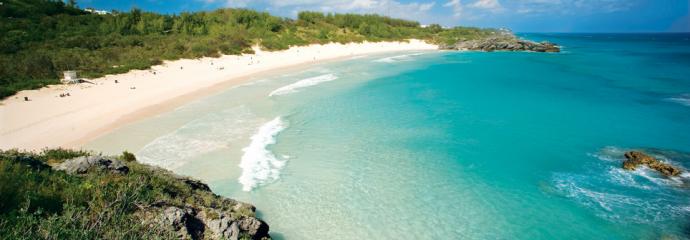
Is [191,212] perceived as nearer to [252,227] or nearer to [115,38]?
[252,227]

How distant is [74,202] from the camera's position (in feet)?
18.5

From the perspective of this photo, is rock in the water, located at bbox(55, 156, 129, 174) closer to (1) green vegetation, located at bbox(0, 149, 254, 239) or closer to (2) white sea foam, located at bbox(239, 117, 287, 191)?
(1) green vegetation, located at bbox(0, 149, 254, 239)

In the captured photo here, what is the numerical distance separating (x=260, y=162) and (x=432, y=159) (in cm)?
632

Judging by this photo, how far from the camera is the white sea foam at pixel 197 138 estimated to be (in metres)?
12.5

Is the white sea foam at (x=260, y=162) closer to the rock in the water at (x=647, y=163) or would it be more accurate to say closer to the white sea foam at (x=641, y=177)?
the white sea foam at (x=641, y=177)

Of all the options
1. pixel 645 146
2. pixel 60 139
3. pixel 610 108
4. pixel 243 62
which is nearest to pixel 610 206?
pixel 645 146

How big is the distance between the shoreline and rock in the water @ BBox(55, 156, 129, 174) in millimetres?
7371

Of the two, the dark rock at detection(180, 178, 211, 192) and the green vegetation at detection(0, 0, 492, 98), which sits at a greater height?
the green vegetation at detection(0, 0, 492, 98)

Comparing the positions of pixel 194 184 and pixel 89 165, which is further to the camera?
pixel 194 184

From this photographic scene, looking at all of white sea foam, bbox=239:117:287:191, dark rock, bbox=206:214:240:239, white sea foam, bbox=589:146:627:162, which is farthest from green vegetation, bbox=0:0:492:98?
white sea foam, bbox=589:146:627:162

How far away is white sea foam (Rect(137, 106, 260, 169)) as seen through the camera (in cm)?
1254

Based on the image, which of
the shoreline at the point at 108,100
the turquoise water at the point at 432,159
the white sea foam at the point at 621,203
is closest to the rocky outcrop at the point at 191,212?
the turquoise water at the point at 432,159

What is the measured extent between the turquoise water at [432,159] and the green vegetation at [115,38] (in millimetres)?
11757

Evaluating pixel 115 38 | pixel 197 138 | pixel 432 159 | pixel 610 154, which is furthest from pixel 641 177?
pixel 115 38
